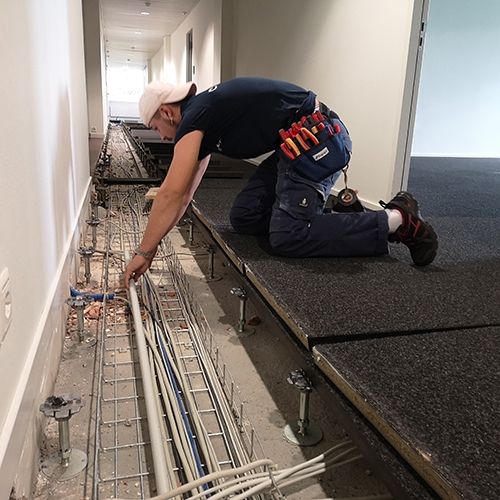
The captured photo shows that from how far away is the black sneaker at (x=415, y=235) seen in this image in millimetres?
1809

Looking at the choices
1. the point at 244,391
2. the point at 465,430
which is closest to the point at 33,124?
the point at 244,391

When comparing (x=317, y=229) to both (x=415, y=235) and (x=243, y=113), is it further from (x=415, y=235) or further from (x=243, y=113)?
(x=243, y=113)

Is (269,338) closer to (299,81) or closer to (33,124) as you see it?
(33,124)

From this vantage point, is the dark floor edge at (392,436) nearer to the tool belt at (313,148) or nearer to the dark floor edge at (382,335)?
the dark floor edge at (382,335)

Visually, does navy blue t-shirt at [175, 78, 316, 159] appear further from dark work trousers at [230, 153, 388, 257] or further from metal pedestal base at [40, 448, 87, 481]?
Result: metal pedestal base at [40, 448, 87, 481]

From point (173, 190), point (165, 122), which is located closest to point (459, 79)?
point (165, 122)

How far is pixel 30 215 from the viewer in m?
1.30

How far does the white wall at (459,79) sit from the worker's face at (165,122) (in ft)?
18.0

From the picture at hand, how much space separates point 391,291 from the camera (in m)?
1.54

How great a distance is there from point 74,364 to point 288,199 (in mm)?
946

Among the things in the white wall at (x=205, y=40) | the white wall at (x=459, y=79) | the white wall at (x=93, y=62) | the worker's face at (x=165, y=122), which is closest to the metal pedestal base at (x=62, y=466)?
the worker's face at (x=165, y=122)

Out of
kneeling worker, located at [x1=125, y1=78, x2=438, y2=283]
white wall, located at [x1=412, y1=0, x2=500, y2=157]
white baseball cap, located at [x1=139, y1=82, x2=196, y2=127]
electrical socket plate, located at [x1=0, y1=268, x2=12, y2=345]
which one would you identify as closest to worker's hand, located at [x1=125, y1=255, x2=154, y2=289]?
kneeling worker, located at [x1=125, y1=78, x2=438, y2=283]

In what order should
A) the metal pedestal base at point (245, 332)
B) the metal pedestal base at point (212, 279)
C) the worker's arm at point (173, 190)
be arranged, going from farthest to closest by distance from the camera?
the metal pedestal base at point (212, 279) → the metal pedestal base at point (245, 332) → the worker's arm at point (173, 190)

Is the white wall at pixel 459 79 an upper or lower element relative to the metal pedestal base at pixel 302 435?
upper
